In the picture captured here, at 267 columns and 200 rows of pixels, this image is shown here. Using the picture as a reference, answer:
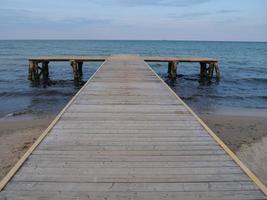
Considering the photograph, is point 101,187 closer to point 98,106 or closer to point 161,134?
point 161,134

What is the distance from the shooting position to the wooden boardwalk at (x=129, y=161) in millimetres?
3699

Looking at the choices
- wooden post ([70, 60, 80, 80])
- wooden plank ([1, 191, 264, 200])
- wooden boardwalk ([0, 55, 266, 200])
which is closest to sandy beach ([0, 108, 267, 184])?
wooden boardwalk ([0, 55, 266, 200])

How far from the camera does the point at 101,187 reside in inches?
149

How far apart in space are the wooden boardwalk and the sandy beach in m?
1.94

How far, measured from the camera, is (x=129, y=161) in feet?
14.9

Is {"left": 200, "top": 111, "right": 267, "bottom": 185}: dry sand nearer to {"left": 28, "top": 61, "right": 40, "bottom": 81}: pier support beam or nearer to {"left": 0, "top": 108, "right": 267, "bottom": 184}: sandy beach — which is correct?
{"left": 0, "top": 108, "right": 267, "bottom": 184}: sandy beach

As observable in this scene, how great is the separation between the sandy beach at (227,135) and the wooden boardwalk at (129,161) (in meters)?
1.94

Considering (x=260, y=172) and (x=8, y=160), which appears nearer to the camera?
(x=260, y=172)

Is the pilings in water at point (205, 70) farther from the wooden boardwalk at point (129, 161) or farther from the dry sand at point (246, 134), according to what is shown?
the wooden boardwalk at point (129, 161)

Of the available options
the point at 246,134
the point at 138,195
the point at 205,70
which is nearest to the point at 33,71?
the point at 205,70

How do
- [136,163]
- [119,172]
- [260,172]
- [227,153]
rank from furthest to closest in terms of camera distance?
[260,172], [227,153], [136,163], [119,172]

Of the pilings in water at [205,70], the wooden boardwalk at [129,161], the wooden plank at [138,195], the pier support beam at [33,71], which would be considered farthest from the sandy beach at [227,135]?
the pier support beam at [33,71]

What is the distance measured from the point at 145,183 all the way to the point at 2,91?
16470mm

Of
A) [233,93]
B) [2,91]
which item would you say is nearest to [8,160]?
[2,91]
